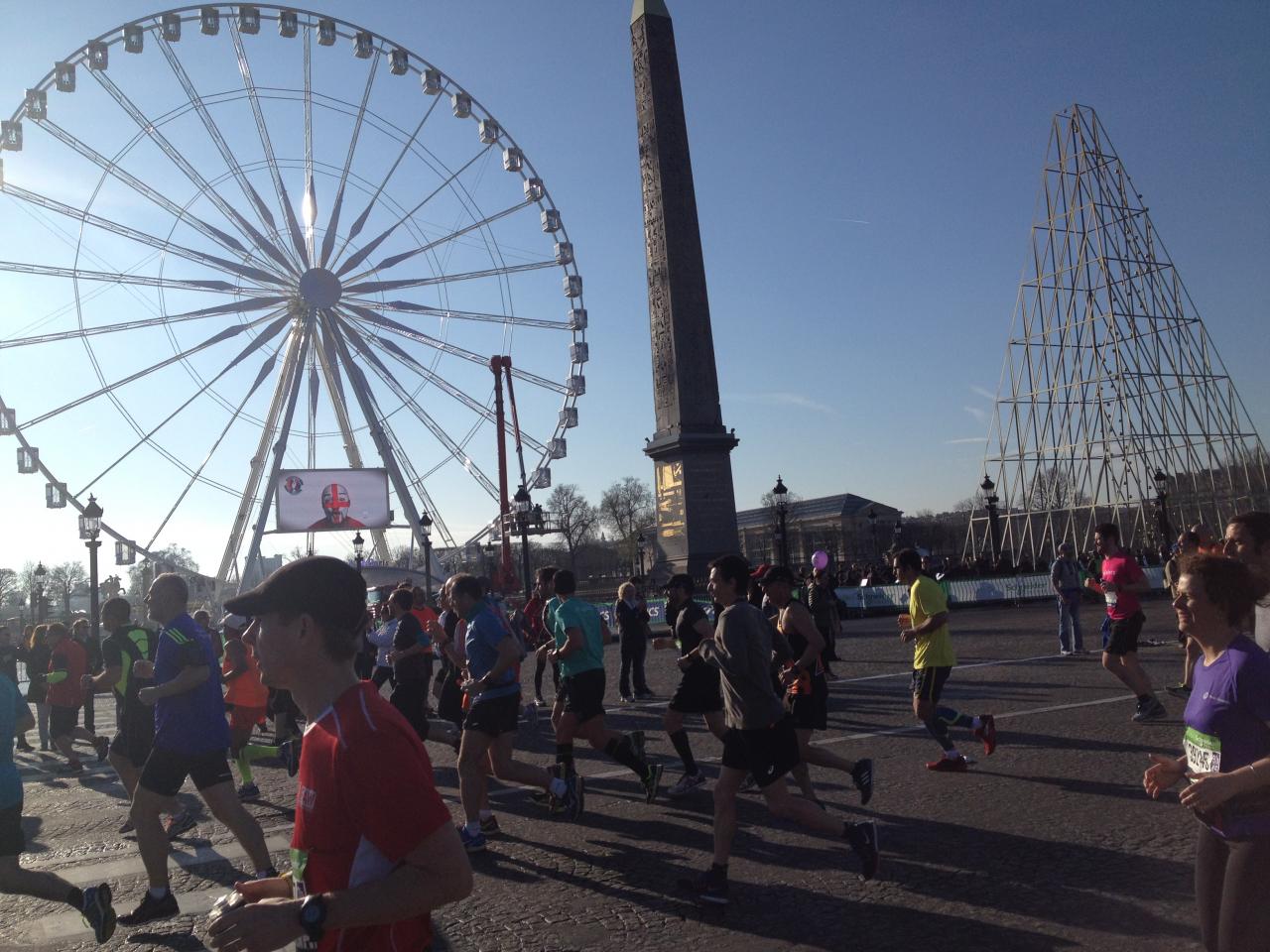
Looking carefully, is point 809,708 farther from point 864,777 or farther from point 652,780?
point 652,780

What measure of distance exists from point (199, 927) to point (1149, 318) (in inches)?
1537

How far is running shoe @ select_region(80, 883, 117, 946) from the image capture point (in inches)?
193

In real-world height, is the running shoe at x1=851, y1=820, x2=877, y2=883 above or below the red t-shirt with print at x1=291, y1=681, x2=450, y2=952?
below

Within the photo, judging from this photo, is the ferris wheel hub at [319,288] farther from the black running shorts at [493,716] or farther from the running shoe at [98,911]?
the running shoe at [98,911]

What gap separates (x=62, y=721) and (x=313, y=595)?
12.0 meters

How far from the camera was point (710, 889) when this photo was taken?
5.13 meters

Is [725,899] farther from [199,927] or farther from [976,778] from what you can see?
[976,778]

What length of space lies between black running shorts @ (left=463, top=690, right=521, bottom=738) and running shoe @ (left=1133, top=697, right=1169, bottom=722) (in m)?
5.91

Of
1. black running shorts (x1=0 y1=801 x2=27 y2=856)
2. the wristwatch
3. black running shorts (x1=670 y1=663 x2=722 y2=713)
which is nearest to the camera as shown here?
the wristwatch

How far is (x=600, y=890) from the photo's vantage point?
5617mm

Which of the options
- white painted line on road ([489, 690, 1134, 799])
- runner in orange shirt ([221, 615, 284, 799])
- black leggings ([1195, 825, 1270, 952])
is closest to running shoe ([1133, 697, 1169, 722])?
white painted line on road ([489, 690, 1134, 799])

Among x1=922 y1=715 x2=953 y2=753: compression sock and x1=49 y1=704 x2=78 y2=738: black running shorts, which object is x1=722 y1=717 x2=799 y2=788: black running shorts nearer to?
x1=922 y1=715 x2=953 y2=753: compression sock

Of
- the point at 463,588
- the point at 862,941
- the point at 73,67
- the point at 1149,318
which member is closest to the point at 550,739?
the point at 463,588

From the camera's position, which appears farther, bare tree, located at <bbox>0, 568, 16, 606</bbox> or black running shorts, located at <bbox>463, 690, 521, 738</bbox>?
bare tree, located at <bbox>0, 568, 16, 606</bbox>
